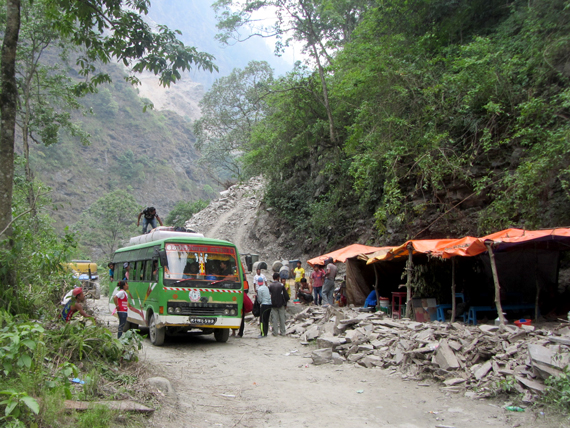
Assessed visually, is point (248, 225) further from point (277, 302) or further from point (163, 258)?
point (163, 258)

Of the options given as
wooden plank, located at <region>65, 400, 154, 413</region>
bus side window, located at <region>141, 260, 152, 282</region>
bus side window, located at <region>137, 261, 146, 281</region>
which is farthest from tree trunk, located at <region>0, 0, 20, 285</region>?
bus side window, located at <region>137, 261, 146, 281</region>

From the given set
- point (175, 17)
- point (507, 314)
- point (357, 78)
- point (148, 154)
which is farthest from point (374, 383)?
point (175, 17)

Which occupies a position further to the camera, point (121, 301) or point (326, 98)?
point (326, 98)

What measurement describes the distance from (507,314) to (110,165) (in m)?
77.9

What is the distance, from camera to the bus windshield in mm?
10031

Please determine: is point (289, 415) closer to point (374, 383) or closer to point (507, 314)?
point (374, 383)

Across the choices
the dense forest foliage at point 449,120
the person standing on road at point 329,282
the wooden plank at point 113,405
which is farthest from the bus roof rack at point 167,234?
the wooden plank at point 113,405

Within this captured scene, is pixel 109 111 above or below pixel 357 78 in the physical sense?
above

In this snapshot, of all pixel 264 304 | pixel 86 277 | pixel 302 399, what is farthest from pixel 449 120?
pixel 86 277

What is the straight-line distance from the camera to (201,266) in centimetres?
1031

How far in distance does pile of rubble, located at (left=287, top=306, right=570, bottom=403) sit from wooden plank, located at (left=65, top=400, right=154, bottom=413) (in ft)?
14.9

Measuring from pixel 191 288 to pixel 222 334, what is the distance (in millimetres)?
1708

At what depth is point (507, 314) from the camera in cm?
1169

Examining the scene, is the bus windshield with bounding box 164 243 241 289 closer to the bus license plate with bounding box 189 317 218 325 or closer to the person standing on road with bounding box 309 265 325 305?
the bus license plate with bounding box 189 317 218 325
